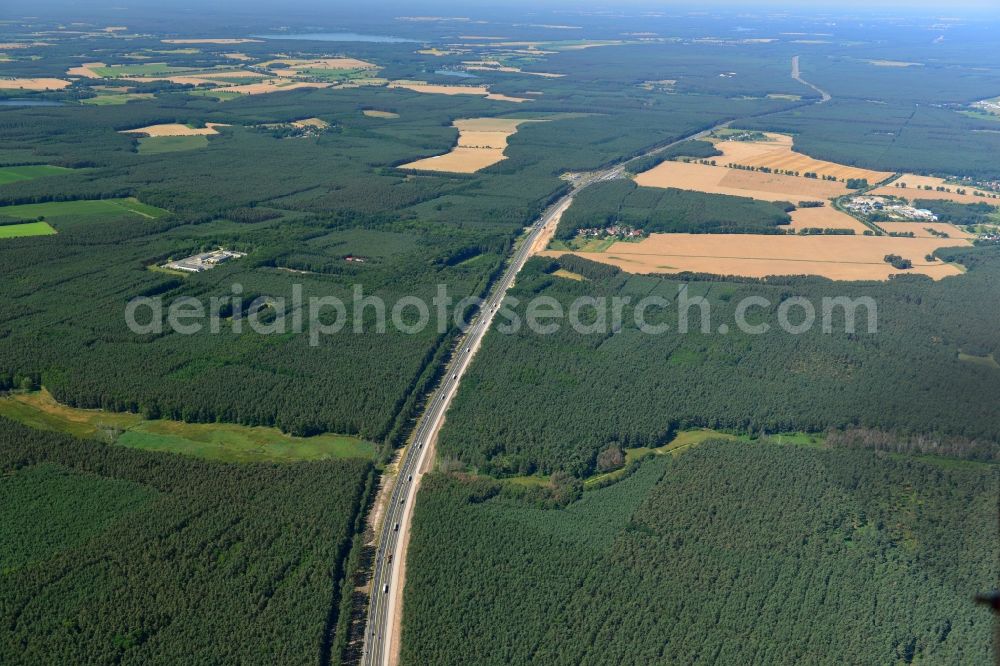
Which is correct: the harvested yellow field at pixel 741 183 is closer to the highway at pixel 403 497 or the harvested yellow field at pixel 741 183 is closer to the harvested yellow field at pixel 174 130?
the highway at pixel 403 497

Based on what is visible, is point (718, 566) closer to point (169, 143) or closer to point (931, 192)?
point (931, 192)

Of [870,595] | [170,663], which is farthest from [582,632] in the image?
[170,663]

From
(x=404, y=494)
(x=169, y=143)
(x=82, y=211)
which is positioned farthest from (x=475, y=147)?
(x=404, y=494)

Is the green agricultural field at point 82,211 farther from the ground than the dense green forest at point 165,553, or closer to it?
closer to it

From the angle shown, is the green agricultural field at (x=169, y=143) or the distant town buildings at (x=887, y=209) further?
the green agricultural field at (x=169, y=143)

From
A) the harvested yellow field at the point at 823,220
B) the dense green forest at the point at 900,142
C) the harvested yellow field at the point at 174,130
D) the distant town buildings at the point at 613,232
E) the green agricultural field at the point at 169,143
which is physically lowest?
the harvested yellow field at the point at 174,130

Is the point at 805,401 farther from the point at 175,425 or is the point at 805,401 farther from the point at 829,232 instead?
the point at 829,232

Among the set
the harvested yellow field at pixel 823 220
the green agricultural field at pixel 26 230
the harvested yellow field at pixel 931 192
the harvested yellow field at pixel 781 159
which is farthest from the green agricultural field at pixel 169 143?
the harvested yellow field at pixel 931 192
